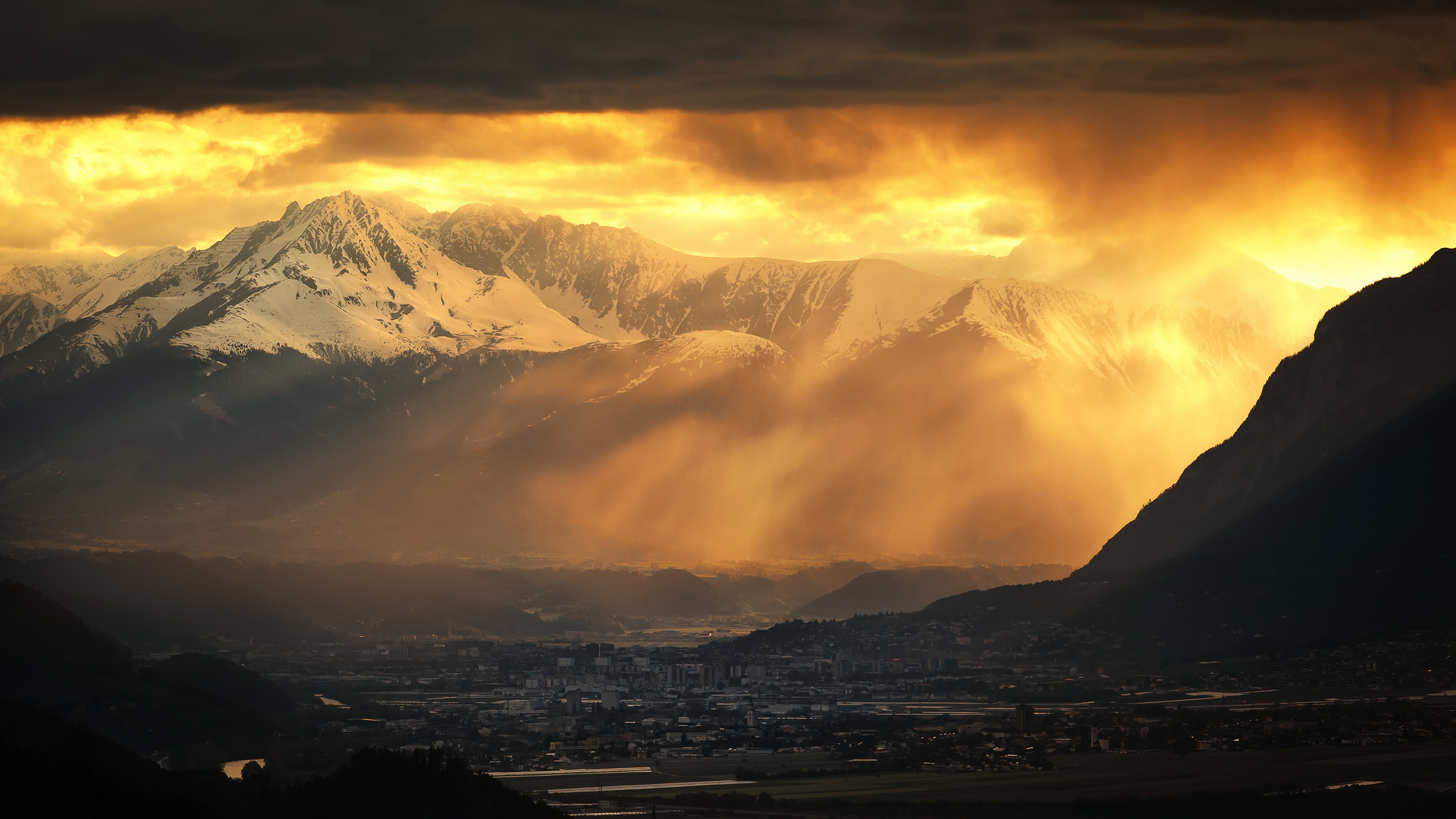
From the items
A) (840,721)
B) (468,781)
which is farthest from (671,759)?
(468,781)

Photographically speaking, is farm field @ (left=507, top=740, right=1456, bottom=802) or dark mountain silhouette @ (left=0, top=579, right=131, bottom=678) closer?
farm field @ (left=507, top=740, right=1456, bottom=802)

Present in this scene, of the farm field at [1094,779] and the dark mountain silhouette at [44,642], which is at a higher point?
the dark mountain silhouette at [44,642]

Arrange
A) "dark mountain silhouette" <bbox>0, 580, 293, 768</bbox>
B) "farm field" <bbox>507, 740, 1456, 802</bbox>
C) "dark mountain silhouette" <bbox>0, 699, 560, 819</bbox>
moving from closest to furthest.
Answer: "dark mountain silhouette" <bbox>0, 699, 560, 819</bbox>
"farm field" <bbox>507, 740, 1456, 802</bbox>
"dark mountain silhouette" <bbox>0, 580, 293, 768</bbox>

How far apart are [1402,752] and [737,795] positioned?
49.4 metres

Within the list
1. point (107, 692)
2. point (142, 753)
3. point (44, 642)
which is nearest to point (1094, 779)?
point (142, 753)

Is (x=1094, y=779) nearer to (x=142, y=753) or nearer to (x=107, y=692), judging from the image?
(x=142, y=753)

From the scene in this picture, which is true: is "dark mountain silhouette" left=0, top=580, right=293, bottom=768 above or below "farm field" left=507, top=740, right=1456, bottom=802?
above

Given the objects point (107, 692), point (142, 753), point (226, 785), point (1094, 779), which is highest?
point (107, 692)

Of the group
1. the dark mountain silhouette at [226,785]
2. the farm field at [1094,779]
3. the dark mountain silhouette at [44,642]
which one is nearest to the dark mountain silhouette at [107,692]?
the dark mountain silhouette at [44,642]

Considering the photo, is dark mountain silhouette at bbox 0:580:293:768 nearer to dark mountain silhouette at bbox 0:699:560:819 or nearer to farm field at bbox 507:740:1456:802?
dark mountain silhouette at bbox 0:699:560:819

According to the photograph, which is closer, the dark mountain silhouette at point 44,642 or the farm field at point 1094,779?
the farm field at point 1094,779

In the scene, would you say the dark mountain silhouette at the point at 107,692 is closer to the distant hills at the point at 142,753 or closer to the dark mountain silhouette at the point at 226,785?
the distant hills at the point at 142,753

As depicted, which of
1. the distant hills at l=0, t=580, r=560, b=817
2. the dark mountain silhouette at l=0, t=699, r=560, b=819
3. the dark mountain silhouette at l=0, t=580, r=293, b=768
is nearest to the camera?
the dark mountain silhouette at l=0, t=699, r=560, b=819

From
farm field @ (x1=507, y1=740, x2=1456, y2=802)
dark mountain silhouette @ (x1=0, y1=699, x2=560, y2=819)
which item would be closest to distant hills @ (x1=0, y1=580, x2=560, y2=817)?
dark mountain silhouette @ (x1=0, y1=699, x2=560, y2=819)
